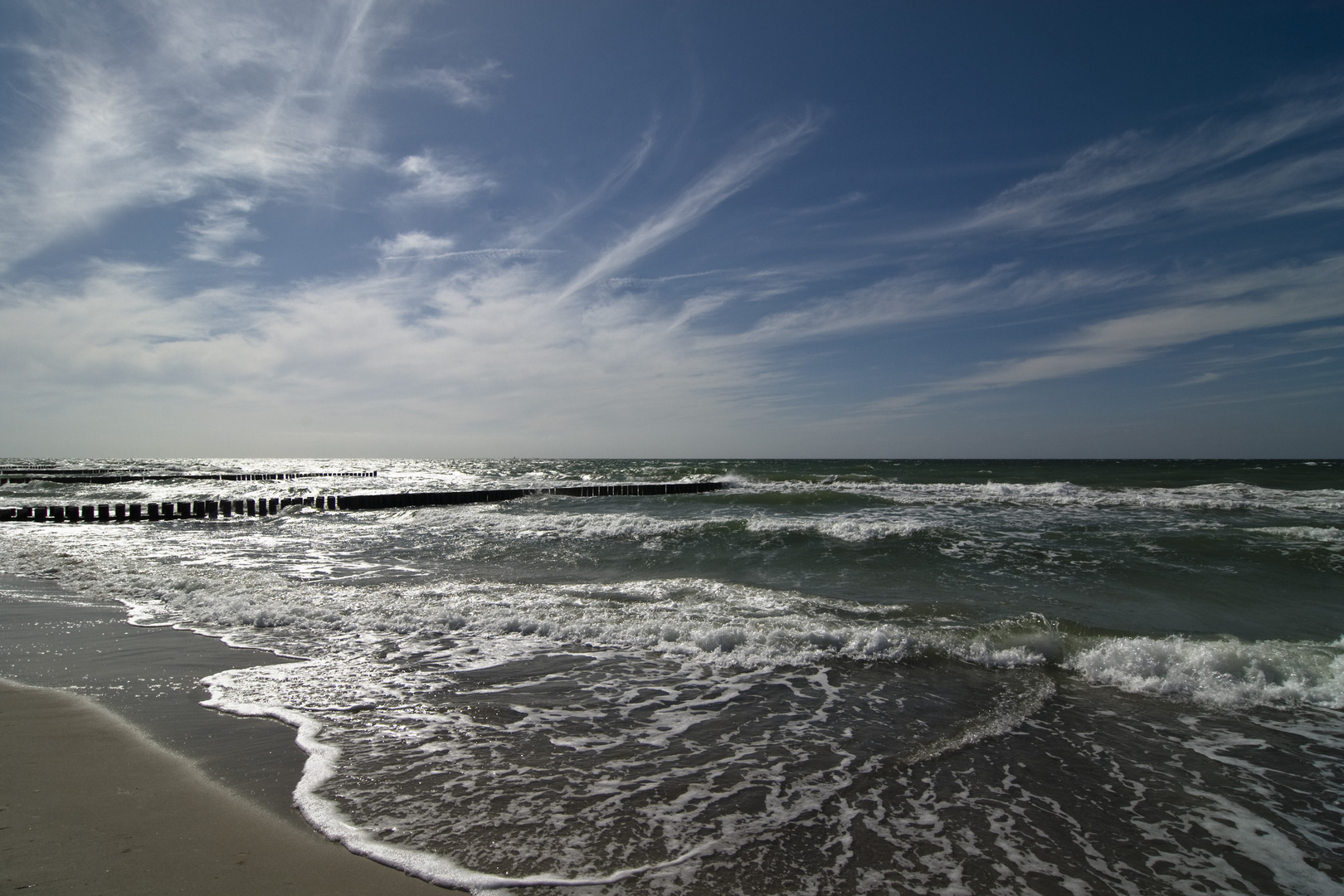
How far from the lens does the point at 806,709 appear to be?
548 centimetres

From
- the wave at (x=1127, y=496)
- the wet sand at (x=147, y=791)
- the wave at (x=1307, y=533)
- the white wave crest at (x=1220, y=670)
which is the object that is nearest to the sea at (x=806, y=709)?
the white wave crest at (x=1220, y=670)

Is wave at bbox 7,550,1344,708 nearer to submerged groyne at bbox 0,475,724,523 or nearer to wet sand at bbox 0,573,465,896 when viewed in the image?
wet sand at bbox 0,573,465,896

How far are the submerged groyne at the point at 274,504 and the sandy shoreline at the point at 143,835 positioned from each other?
27.7 metres

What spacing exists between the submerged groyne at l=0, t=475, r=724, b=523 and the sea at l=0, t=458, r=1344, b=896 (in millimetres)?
16785

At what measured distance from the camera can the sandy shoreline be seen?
9.52 feet

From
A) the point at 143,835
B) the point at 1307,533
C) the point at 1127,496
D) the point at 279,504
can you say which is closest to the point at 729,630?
the point at 143,835

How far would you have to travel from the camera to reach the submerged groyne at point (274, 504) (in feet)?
88.4

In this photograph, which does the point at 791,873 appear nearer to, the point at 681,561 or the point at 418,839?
the point at 418,839

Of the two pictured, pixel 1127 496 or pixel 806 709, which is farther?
pixel 1127 496

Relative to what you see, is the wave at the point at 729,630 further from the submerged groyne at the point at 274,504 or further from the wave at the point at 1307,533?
the submerged groyne at the point at 274,504

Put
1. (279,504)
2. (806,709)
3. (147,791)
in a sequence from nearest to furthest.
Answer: (147,791) → (806,709) → (279,504)

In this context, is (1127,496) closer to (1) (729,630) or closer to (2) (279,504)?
(1) (729,630)

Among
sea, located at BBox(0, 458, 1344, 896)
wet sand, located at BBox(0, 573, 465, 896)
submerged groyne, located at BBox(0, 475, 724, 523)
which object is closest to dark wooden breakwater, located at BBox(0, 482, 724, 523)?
submerged groyne, located at BBox(0, 475, 724, 523)

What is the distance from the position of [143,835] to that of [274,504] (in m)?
31.9
